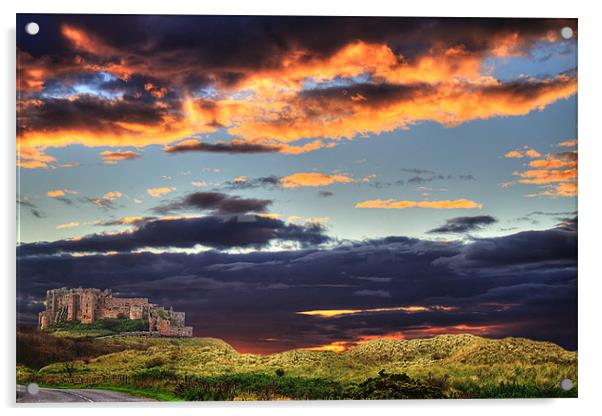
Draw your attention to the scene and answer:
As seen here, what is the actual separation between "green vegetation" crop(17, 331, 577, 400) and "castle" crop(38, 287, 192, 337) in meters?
0.09

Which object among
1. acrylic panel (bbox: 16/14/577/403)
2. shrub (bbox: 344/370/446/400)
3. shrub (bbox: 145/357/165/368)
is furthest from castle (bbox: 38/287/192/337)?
shrub (bbox: 344/370/446/400)

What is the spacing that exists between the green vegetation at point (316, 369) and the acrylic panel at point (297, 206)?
1cm

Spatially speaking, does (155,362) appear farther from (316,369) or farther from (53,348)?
(316,369)

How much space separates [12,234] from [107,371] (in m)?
1.11

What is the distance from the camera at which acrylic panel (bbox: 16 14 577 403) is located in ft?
20.1

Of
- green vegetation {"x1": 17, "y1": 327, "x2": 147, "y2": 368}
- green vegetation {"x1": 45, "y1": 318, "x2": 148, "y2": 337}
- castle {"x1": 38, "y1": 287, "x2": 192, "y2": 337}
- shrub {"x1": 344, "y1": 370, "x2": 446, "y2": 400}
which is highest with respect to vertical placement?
castle {"x1": 38, "y1": 287, "x2": 192, "y2": 337}

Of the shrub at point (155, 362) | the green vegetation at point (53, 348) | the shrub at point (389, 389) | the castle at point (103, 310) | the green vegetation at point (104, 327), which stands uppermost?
the castle at point (103, 310)

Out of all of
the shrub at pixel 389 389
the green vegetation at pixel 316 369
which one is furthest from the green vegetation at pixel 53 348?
the shrub at pixel 389 389

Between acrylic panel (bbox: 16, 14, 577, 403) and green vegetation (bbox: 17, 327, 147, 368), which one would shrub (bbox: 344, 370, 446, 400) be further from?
green vegetation (bbox: 17, 327, 147, 368)

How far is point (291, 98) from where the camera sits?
20.5 feet

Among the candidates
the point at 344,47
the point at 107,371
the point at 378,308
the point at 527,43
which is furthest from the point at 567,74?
the point at 107,371

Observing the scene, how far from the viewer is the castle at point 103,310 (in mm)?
6066

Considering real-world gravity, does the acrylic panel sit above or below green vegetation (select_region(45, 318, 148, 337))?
above

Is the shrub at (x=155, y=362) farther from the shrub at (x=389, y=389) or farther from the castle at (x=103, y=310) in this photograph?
the shrub at (x=389, y=389)
